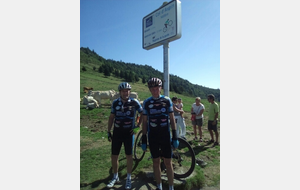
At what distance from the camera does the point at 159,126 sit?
3236 mm

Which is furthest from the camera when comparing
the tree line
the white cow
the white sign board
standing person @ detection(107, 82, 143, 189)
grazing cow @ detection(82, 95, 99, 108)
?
the tree line

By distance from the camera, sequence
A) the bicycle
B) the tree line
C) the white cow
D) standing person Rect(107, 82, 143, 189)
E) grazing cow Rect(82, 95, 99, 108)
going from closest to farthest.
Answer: standing person Rect(107, 82, 143, 189), the bicycle, grazing cow Rect(82, 95, 99, 108), the white cow, the tree line

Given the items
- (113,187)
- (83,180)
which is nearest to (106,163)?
(83,180)

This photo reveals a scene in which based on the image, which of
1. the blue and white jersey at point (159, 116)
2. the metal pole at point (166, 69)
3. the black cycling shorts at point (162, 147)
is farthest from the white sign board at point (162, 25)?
the black cycling shorts at point (162, 147)

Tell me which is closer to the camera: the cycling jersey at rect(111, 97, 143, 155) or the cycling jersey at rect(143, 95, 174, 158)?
the cycling jersey at rect(143, 95, 174, 158)

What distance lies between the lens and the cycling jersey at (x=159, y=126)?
127 inches

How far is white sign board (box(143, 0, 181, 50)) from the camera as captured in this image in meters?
4.50

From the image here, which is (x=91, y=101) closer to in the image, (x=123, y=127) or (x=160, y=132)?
(x=123, y=127)

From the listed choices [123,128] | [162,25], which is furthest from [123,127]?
[162,25]

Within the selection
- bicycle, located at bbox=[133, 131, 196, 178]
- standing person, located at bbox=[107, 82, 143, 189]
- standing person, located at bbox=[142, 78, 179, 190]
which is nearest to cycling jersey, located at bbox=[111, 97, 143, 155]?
standing person, located at bbox=[107, 82, 143, 189]

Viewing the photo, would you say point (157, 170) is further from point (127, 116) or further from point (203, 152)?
point (203, 152)

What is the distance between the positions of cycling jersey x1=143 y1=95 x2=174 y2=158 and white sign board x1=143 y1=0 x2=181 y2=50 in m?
2.28

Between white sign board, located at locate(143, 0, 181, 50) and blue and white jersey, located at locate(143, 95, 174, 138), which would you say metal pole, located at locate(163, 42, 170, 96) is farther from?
blue and white jersey, located at locate(143, 95, 174, 138)

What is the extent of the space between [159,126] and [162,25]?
126 inches
